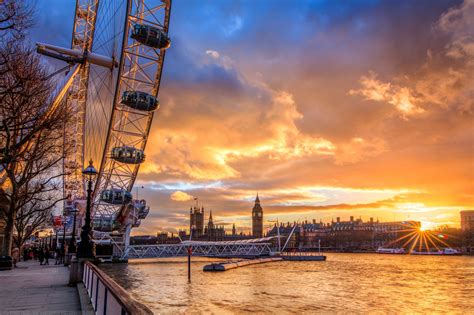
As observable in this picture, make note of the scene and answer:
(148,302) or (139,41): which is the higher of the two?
(139,41)

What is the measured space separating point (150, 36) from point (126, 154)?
13317 mm

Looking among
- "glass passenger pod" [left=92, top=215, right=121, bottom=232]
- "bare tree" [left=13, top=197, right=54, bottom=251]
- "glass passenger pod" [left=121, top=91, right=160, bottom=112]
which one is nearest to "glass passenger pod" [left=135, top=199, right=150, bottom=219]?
"glass passenger pod" [left=92, top=215, right=121, bottom=232]

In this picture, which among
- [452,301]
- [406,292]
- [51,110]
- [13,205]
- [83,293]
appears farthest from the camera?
[406,292]

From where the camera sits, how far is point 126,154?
4819 cm

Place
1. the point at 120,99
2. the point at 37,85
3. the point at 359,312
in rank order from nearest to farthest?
the point at 37,85, the point at 359,312, the point at 120,99

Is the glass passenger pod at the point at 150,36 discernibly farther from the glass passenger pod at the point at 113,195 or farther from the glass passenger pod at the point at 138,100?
the glass passenger pod at the point at 113,195

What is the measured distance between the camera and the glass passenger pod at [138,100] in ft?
146

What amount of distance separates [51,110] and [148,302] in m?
14.8

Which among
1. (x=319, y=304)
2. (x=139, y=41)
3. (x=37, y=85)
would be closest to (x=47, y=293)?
(x=37, y=85)

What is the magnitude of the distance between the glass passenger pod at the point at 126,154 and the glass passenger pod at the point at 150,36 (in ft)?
39.0

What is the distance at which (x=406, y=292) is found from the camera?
135 feet

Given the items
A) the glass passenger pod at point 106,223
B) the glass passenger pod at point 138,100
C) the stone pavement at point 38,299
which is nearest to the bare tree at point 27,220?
the glass passenger pod at point 106,223

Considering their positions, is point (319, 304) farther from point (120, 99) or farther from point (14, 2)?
point (120, 99)

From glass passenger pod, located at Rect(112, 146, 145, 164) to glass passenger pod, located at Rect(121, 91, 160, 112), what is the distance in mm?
5293
